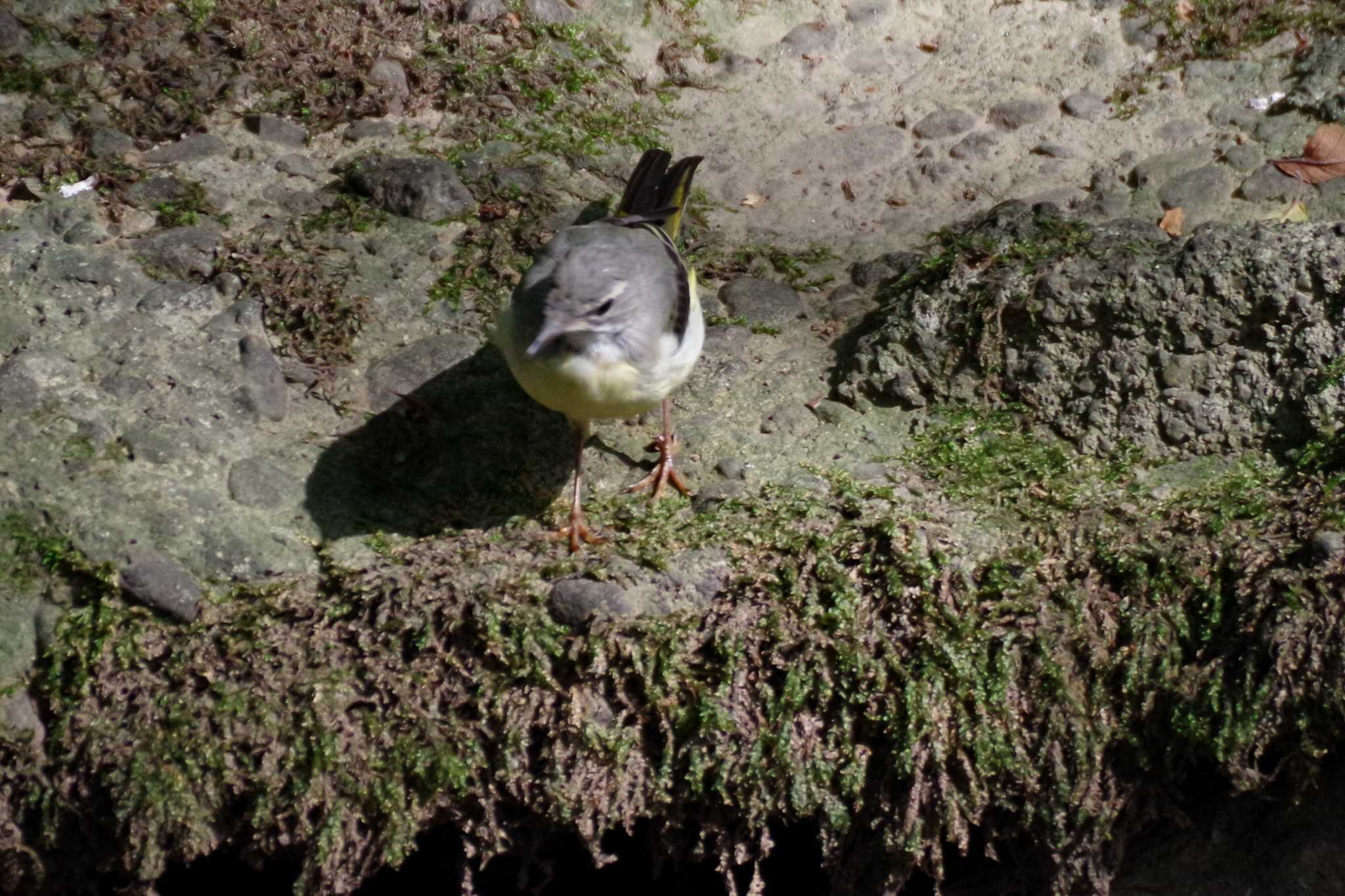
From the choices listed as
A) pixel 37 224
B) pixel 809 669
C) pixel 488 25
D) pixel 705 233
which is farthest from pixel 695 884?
pixel 488 25

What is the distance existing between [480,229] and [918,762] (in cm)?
346

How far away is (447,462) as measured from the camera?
5.38 metres

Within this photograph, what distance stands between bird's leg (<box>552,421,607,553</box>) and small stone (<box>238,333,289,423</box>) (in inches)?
53.8

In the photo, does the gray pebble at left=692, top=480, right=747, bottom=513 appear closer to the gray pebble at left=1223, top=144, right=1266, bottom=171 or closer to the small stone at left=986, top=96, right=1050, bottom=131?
the small stone at left=986, top=96, right=1050, bottom=131

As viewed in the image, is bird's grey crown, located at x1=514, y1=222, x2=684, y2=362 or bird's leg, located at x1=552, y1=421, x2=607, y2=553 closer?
bird's grey crown, located at x1=514, y1=222, x2=684, y2=362

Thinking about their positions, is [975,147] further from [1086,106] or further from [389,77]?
[389,77]

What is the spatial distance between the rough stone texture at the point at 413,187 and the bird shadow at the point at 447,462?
41.3 inches

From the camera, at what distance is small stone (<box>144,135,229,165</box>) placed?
6.59 metres

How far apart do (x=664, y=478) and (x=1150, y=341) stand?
2.07 m

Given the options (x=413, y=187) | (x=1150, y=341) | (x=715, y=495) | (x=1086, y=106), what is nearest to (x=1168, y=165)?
(x=1086, y=106)

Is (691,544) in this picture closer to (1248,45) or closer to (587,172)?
(587,172)

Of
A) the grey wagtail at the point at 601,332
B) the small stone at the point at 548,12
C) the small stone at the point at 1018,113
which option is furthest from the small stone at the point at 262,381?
the small stone at the point at 1018,113

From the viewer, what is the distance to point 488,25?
24.7 feet

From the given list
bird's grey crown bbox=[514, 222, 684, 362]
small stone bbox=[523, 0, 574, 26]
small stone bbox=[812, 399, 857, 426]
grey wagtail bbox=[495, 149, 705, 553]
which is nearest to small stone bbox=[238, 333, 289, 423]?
grey wagtail bbox=[495, 149, 705, 553]
